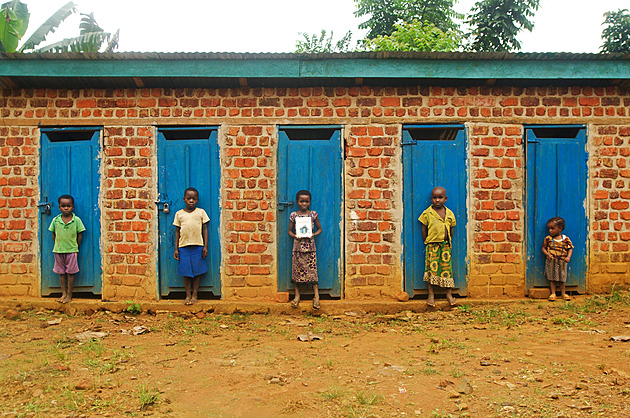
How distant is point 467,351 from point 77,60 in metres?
5.29

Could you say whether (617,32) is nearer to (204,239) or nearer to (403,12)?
(403,12)

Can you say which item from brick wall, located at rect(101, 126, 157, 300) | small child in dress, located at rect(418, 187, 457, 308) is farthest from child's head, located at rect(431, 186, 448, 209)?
brick wall, located at rect(101, 126, 157, 300)

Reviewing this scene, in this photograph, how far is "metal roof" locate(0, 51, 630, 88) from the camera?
5.33 metres

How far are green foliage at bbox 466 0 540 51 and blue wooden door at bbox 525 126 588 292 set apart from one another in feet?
37.1

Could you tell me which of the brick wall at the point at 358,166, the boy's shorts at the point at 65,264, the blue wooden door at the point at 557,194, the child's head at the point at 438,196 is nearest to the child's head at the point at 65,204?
Result: the brick wall at the point at 358,166

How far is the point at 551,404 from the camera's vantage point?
119 inches

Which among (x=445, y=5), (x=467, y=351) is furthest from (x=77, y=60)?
(x=445, y=5)

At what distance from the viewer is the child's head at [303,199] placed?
550 cm

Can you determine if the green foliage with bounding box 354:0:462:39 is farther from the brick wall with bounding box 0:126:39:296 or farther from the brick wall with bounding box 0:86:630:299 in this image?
the brick wall with bounding box 0:126:39:296

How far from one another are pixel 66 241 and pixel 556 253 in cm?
601

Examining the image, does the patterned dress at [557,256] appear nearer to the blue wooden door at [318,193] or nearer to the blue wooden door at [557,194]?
the blue wooden door at [557,194]

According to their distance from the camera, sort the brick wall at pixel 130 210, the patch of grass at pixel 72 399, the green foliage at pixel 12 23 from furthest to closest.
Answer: the green foliage at pixel 12 23 → the brick wall at pixel 130 210 → the patch of grass at pixel 72 399

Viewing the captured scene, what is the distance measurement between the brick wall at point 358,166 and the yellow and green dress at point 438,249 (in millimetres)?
351

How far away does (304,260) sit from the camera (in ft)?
18.2
